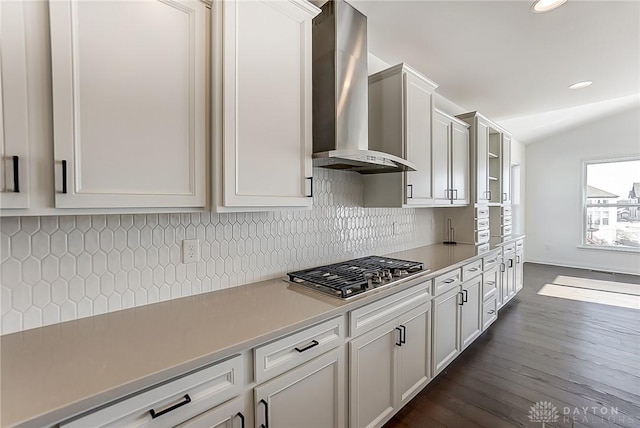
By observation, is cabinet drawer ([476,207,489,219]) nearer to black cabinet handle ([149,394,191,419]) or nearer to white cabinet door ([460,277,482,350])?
white cabinet door ([460,277,482,350])

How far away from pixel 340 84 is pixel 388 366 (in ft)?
5.67

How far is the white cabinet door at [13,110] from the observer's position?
860mm

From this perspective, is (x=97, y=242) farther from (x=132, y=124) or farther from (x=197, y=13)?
(x=197, y=13)

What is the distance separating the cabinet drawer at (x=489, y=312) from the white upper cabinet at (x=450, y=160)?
1.09 m

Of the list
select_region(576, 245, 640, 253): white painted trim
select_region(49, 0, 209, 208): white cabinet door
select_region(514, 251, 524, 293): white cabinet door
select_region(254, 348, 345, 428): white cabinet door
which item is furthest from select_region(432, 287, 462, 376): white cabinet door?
select_region(576, 245, 640, 253): white painted trim

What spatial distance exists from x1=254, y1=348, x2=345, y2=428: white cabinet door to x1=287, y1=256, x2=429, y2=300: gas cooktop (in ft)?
0.98

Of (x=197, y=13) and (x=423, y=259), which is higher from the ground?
(x=197, y=13)

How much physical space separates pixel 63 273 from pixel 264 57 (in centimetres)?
126

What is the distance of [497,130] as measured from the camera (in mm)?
3959

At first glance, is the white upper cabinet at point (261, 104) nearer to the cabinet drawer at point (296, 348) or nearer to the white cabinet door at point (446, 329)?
the cabinet drawer at point (296, 348)

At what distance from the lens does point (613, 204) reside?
Result: 5.99 metres

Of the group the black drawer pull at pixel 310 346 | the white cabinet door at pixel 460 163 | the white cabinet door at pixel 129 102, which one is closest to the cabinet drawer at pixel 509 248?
the white cabinet door at pixel 460 163

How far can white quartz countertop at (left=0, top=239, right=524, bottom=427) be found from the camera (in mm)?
756

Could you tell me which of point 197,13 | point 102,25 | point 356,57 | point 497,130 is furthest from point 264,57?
point 497,130
